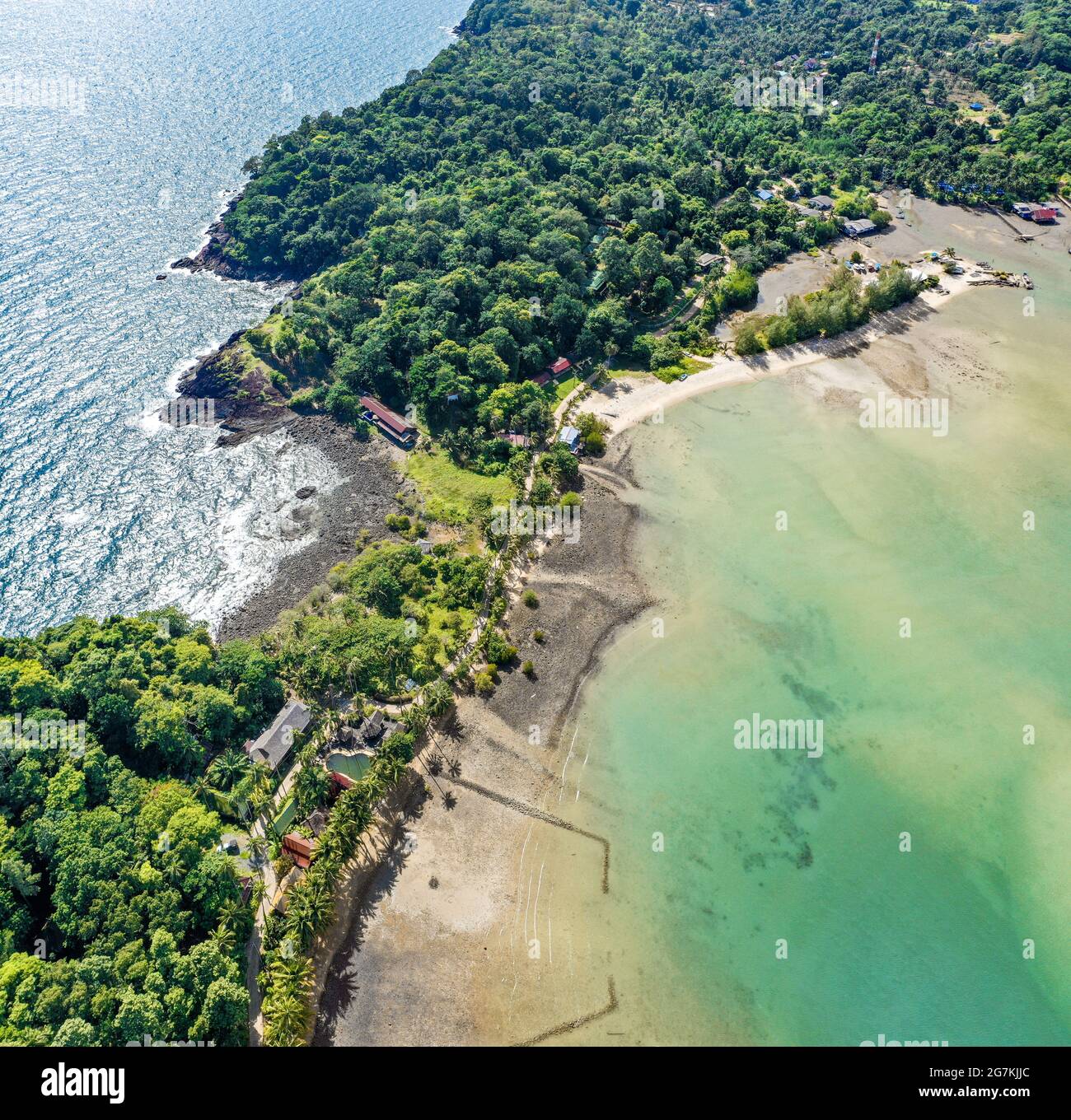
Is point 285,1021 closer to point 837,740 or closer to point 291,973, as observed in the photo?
point 291,973

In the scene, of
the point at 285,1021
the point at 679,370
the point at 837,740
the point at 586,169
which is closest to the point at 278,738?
the point at 285,1021

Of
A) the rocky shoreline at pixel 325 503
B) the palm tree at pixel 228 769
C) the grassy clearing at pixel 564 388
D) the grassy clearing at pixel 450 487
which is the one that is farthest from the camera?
the grassy clearing at pixel 564 388

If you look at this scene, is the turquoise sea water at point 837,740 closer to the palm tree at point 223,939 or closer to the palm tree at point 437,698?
the palm tree at point 437,698

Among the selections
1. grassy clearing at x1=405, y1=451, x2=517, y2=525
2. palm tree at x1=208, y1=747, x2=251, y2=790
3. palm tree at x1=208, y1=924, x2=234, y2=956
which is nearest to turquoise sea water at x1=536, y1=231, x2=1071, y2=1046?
grassy clearing at x1=405, y1=451, x2=517, y2=525

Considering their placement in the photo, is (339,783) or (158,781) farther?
(339,783)

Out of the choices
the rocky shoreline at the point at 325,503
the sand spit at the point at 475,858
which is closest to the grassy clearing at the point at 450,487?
the rocky shoreline at the point at 325,503

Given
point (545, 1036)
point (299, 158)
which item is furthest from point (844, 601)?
point (299, 158)
